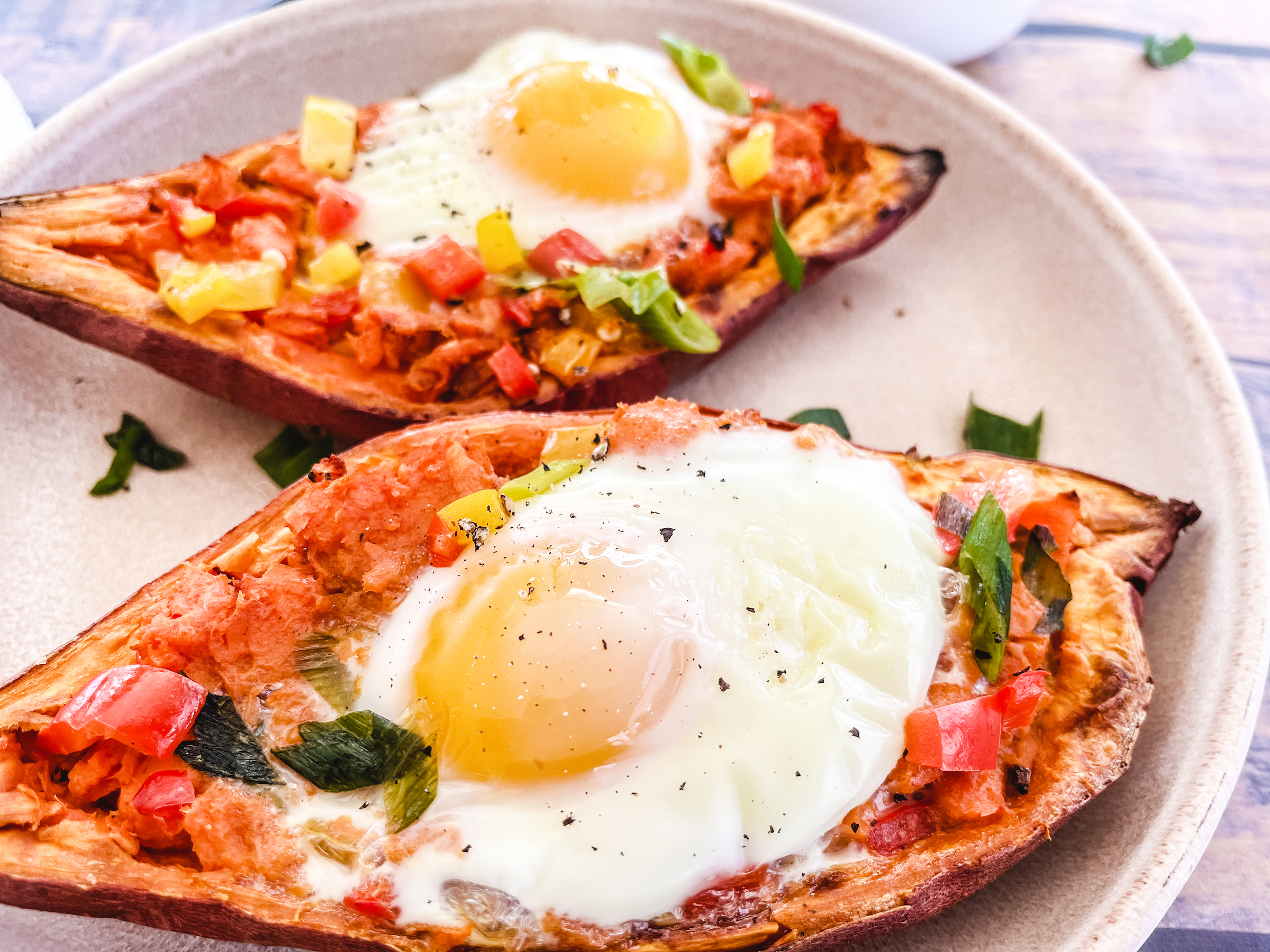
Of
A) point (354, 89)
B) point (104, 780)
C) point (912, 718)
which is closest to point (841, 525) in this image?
point (912, 718)

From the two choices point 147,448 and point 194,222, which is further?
point 147,448

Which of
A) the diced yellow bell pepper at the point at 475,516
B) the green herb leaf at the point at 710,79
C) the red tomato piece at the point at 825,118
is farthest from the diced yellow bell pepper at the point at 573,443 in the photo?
the red tomato piece at the point at 825,118

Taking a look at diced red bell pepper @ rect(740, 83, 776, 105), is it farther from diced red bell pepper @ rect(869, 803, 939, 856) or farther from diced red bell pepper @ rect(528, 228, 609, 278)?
diced red bell pepper @ rect(869, 803, 939, 856)

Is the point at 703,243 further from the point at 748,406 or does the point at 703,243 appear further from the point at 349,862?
the point at 349,862

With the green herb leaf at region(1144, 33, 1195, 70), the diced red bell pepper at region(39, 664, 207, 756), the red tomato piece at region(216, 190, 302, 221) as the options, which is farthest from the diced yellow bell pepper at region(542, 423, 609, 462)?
the green herb leaf at region(1144, 33, 1195, 70)

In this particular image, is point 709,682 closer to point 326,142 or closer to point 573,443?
point 573,443

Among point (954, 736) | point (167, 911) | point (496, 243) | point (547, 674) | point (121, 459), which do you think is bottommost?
point (167, 911)

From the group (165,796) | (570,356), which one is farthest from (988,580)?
(165,796)
